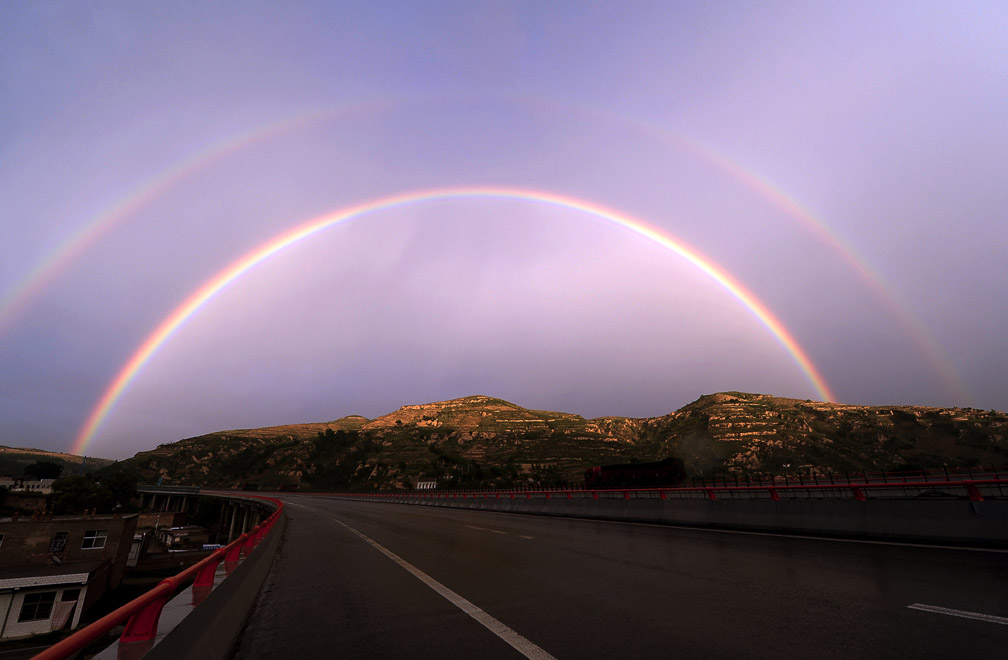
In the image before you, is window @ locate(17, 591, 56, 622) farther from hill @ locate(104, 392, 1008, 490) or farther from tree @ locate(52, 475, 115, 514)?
hill @ locate(104, 392, 1008, 490)

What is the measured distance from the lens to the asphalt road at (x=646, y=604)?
4582mm

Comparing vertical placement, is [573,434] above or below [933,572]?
above

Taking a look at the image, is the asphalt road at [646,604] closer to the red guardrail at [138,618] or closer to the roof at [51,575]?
the red guardrail at [138,618]

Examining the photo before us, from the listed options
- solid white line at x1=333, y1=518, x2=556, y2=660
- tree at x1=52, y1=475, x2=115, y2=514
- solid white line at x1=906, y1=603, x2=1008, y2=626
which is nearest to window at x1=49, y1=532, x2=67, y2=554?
tree at x1=52, y1=475, x2=115, y2=514

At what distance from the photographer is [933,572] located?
7598 millimetres

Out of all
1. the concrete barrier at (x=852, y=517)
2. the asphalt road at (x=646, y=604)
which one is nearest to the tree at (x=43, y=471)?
the concrete barrier at (x=852, y=517)

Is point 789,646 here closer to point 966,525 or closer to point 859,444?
point 966,525

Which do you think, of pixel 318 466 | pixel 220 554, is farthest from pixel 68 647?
pixel 318 466

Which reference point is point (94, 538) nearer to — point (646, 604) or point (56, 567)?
point (56, 567)

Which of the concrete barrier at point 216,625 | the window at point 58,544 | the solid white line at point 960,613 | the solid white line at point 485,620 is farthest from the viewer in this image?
the window at point 58,544

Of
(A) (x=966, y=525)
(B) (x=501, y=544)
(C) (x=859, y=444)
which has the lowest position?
(B) (x=501, y=544)

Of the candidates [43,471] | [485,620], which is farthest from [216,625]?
[43,471]

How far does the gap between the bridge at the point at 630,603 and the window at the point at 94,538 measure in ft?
151

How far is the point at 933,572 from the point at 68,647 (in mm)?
10668
